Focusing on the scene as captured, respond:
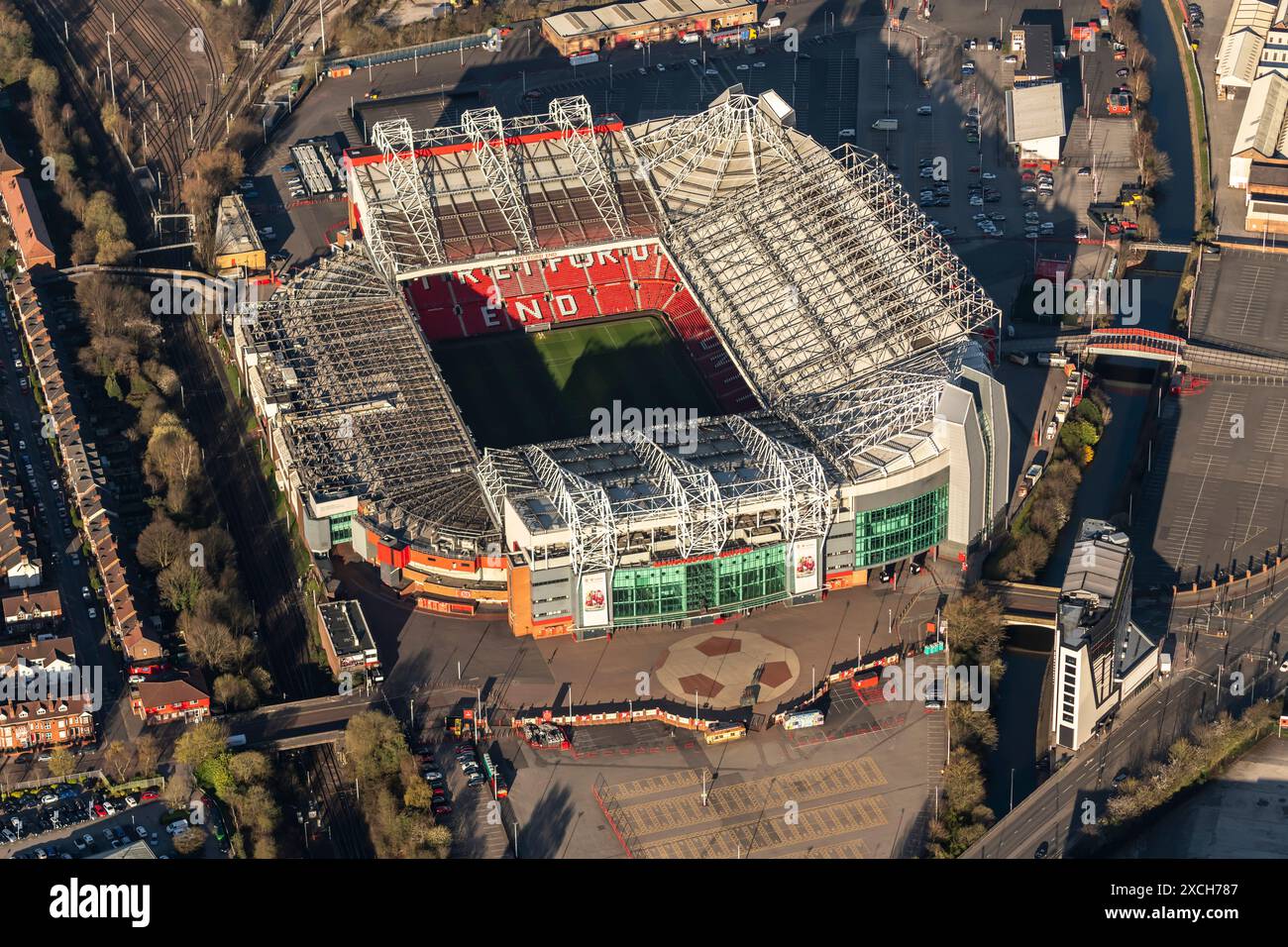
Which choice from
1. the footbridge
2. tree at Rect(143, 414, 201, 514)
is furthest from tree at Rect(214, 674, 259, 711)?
the footbridge

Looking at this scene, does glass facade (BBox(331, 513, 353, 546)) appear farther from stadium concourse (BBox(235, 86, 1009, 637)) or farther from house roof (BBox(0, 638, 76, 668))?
house roof (BBox(0, 638, 76, 668))

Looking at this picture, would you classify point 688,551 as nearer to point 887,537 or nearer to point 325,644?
point 887,537

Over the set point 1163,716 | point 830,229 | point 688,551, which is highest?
point 830,229

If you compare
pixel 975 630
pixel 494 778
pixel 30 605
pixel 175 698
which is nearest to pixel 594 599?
pixel 494 778

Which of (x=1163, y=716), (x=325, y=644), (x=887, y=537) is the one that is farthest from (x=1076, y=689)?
(x=325, y=644)

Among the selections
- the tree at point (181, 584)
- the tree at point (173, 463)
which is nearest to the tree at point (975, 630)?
the tree at point (181, 584)

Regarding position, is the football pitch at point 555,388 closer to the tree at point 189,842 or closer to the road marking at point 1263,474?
the road marking at point 1263,474
